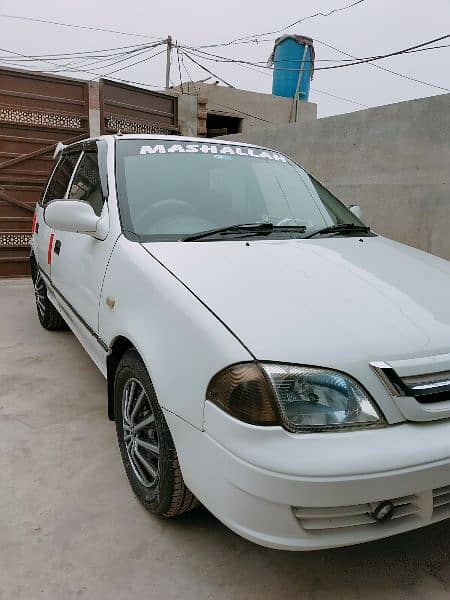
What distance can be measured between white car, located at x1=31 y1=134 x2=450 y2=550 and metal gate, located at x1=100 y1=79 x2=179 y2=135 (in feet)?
17.5

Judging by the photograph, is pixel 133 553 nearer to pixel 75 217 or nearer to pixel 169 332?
pixel 169 332

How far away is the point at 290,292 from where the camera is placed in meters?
1.77

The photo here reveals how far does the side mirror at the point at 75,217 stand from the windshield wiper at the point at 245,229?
533 mm

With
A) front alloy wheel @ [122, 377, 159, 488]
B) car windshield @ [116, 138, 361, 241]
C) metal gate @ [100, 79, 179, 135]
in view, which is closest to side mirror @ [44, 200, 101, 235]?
car windshield @ [116, 138, 361, 241]

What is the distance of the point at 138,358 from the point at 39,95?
6288mm

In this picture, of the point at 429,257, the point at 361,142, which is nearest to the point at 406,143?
the point at 361,142

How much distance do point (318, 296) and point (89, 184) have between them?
1.81 metres

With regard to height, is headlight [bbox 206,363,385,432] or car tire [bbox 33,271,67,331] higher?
headlight [bbox 206,363,385,432]

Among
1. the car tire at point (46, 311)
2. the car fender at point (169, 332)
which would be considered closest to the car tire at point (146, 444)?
the car fender at point (169, 332)

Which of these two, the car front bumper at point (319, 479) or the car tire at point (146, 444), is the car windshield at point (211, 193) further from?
the car front bumper at point (319, 479)

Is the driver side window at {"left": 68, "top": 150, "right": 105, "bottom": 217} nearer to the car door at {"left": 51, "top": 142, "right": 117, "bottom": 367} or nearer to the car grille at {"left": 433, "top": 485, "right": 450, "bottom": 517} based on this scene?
the car door at {"left": 51, "top": 142, "right": 117, "bottom": 367}

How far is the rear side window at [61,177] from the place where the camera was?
3621mm

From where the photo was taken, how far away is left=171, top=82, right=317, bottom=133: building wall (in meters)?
15.0

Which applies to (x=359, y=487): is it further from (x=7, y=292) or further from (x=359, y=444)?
(x=7, y=292)
